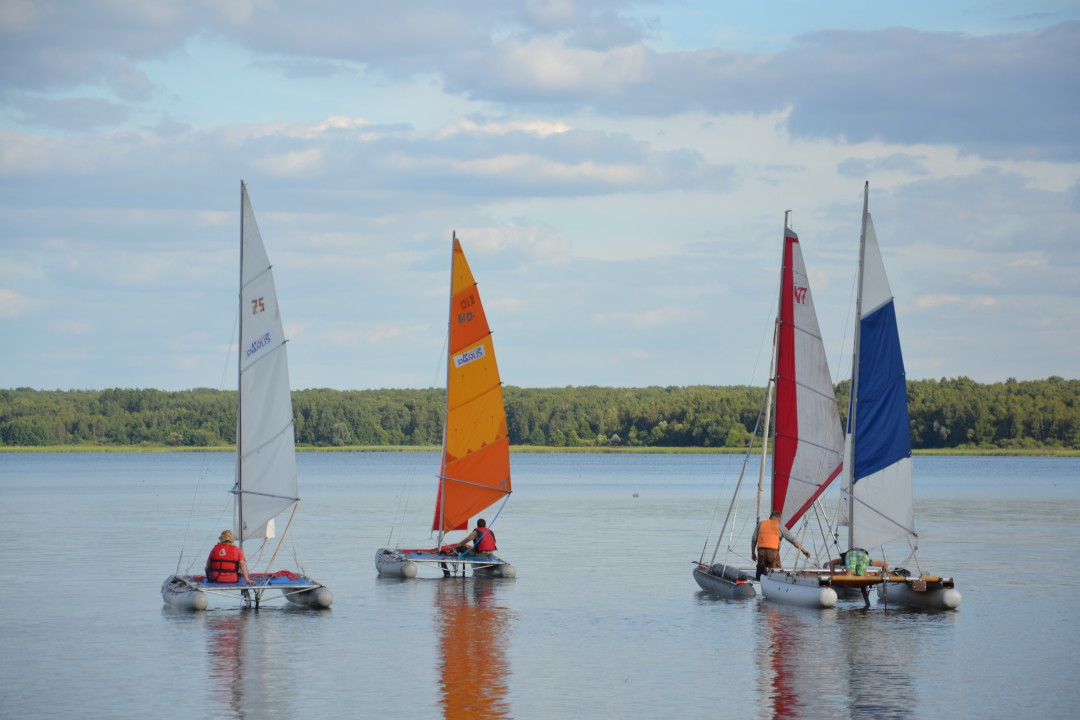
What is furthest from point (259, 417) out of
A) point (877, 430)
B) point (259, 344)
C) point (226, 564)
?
point (877, 430)

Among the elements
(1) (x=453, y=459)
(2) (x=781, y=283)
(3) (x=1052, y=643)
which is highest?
(2) (x=781, y=283)

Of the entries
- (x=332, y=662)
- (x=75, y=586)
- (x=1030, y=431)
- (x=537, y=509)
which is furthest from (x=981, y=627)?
(x=1030, y=431)

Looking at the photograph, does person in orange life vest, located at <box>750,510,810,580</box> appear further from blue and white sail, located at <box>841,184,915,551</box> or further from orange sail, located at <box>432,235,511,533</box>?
orange sail, located at <box>432,235,511,533</box>

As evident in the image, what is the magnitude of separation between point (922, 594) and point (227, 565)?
1416cm

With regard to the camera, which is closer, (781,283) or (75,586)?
(781,283)

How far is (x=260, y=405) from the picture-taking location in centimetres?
2997

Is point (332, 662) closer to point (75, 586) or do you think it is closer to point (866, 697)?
point (866, 697)

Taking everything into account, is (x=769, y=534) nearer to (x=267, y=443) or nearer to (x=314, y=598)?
(x=314, y=598)

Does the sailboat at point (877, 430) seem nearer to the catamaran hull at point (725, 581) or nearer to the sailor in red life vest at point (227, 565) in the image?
the catamaran hull at point (725, 581)

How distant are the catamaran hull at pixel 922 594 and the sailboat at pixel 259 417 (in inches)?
481

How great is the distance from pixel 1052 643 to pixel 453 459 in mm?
15525

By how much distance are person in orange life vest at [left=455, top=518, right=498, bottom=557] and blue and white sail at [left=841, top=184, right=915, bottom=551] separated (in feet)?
31.3

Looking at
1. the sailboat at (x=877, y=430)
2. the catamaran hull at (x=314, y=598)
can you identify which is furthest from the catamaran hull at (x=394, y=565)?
the sailboat at (x=877, y=430)

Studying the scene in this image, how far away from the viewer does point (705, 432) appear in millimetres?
173500
